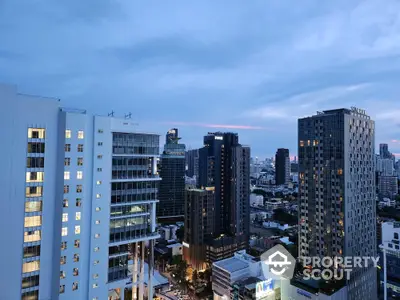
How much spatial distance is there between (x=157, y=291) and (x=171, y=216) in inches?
2038

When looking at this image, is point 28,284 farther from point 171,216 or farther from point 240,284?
point 171,216

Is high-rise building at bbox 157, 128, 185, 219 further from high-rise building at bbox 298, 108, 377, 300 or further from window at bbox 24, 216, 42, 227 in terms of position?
window at bbox 24, 216, 42, 227

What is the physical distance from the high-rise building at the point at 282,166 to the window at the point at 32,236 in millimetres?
164612

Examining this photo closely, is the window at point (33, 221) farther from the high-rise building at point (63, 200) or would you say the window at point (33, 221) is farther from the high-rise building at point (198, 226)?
the high-rise building at point (198, 226)

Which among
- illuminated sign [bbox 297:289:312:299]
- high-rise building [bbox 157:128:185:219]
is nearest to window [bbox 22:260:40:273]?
illuminated sign [bbox 297:289:312:299]

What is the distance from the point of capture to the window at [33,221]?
22.7 meters

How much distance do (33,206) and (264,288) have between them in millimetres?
26860

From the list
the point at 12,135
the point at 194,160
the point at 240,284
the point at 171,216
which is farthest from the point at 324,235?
the point at 194,160

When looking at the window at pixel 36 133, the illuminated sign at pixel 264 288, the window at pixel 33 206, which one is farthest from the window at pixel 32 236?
the illuminated sign at pixel 264 288

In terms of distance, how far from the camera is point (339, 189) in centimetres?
3544

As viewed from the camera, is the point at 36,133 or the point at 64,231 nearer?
the point at 36,133

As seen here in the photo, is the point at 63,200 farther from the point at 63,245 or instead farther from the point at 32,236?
the point at 63,245

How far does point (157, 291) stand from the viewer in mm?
42406

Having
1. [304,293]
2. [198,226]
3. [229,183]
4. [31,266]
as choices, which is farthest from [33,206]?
[229,183]
